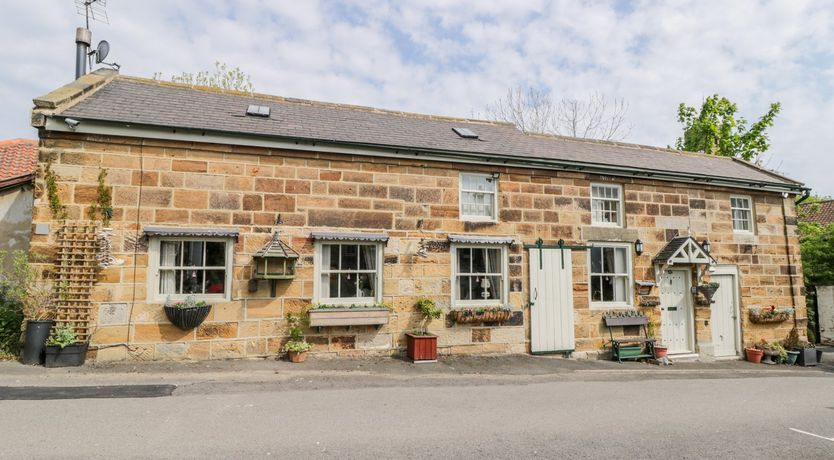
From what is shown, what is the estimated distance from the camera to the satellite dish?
11219 millimetres

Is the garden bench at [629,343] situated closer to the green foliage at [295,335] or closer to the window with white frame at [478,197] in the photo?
the window with white frame at [478,197]

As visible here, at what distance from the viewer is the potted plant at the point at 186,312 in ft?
25.2

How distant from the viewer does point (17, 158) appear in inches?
483

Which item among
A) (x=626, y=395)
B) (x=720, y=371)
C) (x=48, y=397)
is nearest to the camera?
(x=48, y=397)

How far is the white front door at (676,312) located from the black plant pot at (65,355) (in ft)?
39.1

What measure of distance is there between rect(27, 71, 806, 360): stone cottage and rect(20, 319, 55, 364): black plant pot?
27.4 inches

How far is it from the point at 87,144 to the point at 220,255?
286cm

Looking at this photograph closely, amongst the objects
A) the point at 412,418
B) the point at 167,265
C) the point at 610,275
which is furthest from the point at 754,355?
the point at 167,265

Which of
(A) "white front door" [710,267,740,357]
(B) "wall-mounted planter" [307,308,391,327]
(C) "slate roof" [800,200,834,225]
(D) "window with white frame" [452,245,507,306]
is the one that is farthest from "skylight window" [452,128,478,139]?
(C) "slate roof" [800,200,834,225]

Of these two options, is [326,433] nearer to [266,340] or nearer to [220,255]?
[266,340]

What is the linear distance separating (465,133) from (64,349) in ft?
29.5

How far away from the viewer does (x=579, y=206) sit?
10711 mm

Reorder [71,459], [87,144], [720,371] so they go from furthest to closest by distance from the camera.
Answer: [720,371] < [87,144] < [71,459]

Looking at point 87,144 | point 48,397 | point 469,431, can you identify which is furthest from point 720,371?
point 87,144
